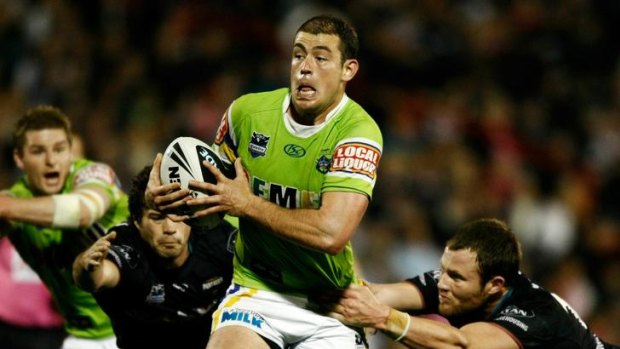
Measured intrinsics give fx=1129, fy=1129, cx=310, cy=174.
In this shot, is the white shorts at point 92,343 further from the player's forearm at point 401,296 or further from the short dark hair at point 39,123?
the player's forearm at point 401,296

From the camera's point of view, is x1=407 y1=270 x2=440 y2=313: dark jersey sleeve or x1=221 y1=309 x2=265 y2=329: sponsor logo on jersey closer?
x1=221 y1=309 x2=265 y2=329: sponsor logo on jersey

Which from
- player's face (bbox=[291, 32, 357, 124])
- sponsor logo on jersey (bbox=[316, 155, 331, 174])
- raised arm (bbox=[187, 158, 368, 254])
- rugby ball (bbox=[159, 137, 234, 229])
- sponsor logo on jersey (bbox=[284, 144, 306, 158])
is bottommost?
raised arm (bbox=[187, 158, 368, 254])

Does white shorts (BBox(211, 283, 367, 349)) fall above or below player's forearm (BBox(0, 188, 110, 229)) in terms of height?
below

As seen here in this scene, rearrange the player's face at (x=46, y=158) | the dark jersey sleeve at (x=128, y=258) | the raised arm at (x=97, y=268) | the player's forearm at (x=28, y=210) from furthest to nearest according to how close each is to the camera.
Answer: the player's face at (x=46, y=158) → the player's forearm at (x=28, y=210) → the dark jersey sleeve at (x=128, y=258) → the raised arm at (x=97, y=268)

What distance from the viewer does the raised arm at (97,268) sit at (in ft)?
19.0

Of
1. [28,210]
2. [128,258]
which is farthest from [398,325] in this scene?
[28,210]

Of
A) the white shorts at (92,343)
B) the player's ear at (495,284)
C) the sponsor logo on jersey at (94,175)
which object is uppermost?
the sponsor logo on jersey at (94,175)

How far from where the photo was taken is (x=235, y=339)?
213 inches

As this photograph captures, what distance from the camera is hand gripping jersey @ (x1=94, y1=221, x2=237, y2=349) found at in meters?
6.34

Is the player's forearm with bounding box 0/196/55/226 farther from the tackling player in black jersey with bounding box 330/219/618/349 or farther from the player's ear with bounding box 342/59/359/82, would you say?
the player's ear with bounding box 342/59/359/82

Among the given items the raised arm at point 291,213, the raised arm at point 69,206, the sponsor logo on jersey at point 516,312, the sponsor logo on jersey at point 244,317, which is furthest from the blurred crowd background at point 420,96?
the raised arm at point 291,213

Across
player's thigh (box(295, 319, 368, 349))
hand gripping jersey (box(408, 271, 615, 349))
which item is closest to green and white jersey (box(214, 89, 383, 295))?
player's thigh (box(295, 319, 368, 349))

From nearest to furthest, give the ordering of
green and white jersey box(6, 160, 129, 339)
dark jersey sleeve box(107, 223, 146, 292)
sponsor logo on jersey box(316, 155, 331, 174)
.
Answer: sponsor logo on jersey box(316, 155, 331, 174), dark jersey sleeve box(107, 223, 146, 292), green and white jersey box(6, 160, 129, 339)

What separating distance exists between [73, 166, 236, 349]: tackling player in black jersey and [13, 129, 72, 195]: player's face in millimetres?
758
